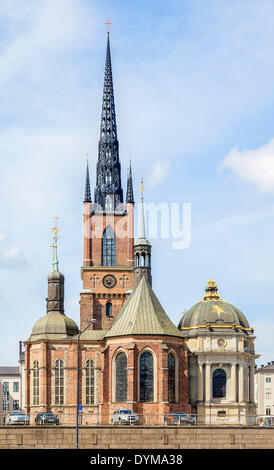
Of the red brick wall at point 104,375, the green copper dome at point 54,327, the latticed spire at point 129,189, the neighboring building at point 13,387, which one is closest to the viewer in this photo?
the red brick wall at point 104,375

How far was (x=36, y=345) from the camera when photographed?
355 ft

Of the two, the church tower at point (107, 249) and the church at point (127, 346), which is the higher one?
the church tower at point (107, 249)

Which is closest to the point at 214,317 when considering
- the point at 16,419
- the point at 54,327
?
the point at 54,327

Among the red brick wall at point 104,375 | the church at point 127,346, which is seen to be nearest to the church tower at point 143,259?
the church at point 127,346

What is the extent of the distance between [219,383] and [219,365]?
7.01 feet

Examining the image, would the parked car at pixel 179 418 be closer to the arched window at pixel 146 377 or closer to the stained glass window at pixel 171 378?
the arched window at pixel 146 377

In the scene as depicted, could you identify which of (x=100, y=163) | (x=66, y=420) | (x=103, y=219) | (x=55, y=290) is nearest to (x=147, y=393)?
(x=66, y=420)

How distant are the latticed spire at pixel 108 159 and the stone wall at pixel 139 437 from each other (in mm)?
49313

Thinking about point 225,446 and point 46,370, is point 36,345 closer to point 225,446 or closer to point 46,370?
point 46,370

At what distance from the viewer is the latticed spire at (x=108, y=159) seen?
123 meters

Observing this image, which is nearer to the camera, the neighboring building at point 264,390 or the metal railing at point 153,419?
the metal railing at point 153,419

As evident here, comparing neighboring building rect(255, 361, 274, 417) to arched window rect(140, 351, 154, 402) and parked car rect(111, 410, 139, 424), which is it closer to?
arched window rect(140, 351, 154, 402)

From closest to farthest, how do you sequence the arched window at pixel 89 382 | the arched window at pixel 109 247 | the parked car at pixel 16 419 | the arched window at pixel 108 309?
the parked car at pixel 16 419 → the arched window at pixel 89 382 → the arched window at pixel 108 309 → the arched window at pixel 109 247

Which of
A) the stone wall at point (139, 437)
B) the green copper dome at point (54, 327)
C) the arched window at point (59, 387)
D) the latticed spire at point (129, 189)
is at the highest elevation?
the latticed spire at point (129, 189)
